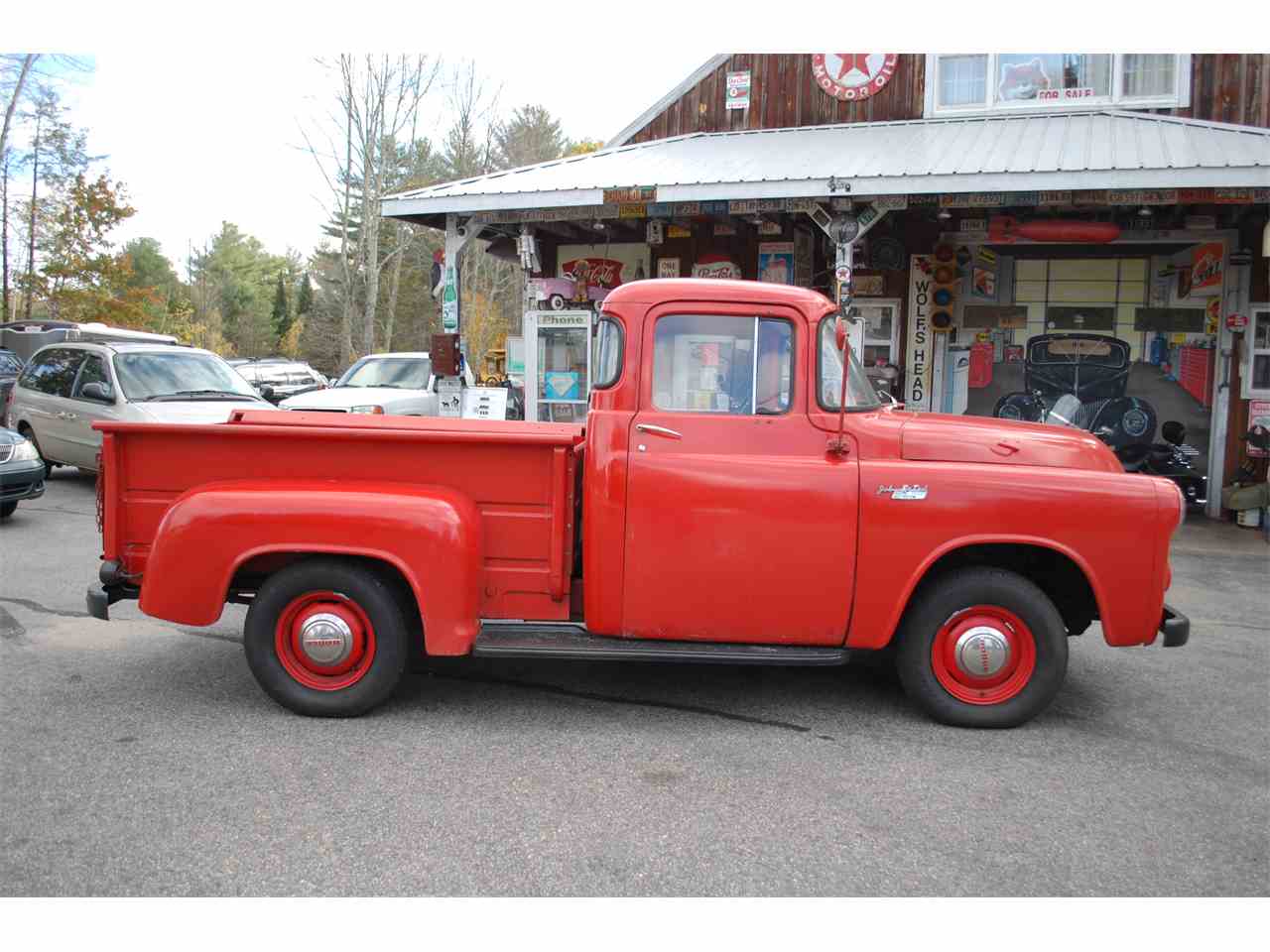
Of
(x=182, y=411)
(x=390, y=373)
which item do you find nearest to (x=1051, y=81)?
(x=390, y=373)

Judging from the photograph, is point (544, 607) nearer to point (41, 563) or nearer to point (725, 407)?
point (725, 407)

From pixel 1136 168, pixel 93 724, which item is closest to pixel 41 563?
pixel 93 724

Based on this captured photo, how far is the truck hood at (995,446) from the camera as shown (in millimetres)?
5039

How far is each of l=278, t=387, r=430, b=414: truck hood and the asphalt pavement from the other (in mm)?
6951

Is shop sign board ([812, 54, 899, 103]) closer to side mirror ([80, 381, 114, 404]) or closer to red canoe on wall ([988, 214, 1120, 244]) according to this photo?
red canoe on wall ([988, 214, 1120, 244])

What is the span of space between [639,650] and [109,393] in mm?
9143

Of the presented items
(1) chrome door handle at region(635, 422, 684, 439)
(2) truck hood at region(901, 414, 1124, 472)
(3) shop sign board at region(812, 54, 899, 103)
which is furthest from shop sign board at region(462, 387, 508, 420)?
(2) truck hood at region(901, 414, 1124, 472)

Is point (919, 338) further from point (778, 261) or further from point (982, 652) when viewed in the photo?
point (982, 652)

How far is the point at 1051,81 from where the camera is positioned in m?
13.2

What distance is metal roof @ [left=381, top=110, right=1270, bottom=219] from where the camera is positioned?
10102 millimetres

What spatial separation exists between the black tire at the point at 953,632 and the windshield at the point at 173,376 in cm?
944

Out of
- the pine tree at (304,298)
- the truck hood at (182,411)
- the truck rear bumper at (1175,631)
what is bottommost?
the truck rear bumper at (1175,631)

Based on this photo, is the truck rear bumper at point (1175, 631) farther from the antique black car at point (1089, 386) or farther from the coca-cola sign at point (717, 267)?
the coca-cola sign at point (717, 267)

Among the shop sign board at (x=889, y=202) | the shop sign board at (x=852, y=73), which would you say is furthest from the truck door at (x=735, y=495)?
the shop sign board at (x=852, y=73)
